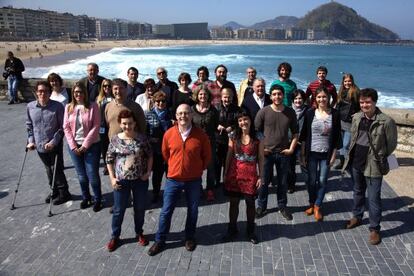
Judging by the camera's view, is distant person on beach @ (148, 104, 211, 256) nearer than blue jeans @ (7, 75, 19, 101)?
Yes

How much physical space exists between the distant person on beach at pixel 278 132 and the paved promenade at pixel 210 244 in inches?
27.5

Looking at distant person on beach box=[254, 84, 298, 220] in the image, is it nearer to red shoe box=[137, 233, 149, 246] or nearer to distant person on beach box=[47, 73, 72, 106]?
red shoe box=[137, 233, 149, 246]

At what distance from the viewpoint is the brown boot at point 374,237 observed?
4.32m

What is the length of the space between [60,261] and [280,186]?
10.2 ft

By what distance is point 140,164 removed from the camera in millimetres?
3971

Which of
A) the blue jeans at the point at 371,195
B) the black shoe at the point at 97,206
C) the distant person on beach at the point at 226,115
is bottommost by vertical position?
the black shoe at the point at 97,206

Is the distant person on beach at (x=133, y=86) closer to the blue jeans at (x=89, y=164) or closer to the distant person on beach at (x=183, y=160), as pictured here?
the blue jeans at (x=89, y=164)

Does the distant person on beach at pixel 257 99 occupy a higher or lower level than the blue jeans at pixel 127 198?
higher

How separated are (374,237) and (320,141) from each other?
142 centimetres

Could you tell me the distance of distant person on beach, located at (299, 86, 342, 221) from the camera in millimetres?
4664

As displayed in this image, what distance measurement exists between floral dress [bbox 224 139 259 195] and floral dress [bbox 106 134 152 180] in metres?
1.14

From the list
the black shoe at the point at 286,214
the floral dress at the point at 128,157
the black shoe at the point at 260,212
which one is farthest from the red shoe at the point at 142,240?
the black shoe at the point at 286,214

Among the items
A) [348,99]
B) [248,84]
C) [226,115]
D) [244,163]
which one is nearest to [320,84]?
[348,99]

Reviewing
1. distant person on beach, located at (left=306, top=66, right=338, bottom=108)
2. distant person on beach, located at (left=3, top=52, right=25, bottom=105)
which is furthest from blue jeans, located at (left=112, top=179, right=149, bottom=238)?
distant person on beach, located at (left=3, top=52, right=25, bottom=105)
